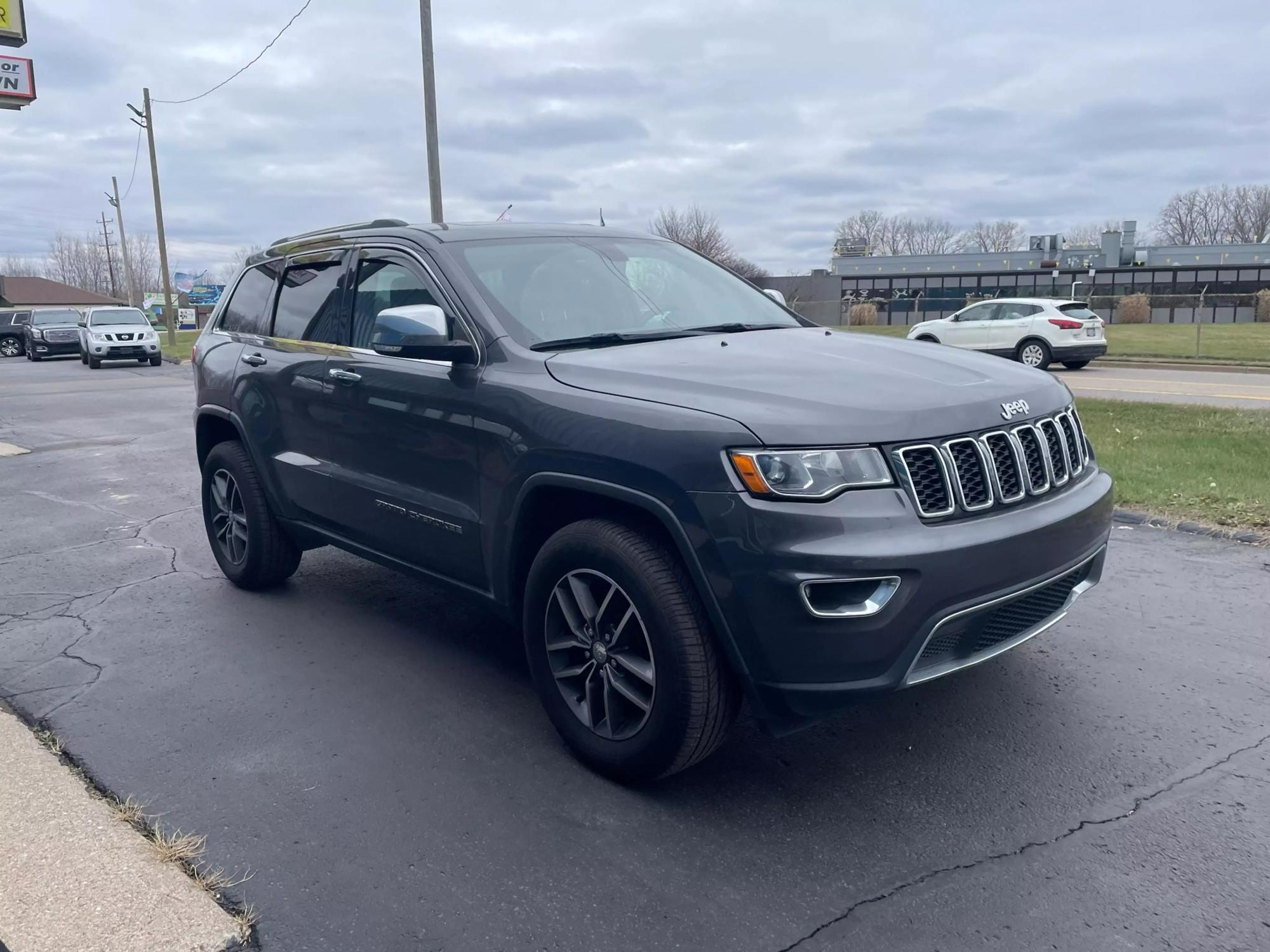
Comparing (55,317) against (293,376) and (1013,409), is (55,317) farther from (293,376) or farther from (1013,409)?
(1013,409)

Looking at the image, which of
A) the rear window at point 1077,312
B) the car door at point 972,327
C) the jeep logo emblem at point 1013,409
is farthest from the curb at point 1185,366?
the jeep logo emblem at point 1013,409

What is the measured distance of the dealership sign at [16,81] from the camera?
24422mm

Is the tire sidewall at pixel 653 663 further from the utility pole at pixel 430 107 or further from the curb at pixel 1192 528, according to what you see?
the utility pole at pixel 430 107

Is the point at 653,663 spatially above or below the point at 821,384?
below

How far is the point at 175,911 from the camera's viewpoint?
264 centimetres

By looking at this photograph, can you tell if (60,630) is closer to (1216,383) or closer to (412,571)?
(412,571)

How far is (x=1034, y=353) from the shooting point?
2219 centimetres

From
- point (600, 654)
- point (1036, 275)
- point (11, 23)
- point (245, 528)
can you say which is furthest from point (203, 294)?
point (600, 654)

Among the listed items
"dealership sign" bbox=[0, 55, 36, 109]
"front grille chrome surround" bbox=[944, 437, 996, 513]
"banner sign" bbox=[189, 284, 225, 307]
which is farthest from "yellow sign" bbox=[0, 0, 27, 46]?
"banner sign" bbox=[189, 284, 225, 307]

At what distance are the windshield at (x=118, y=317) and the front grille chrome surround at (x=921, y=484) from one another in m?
29.8

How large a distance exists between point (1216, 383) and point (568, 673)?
56.8 ft

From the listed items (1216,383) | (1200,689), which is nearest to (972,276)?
(1216,383)

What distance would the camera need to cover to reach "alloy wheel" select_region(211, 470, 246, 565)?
5398 mm

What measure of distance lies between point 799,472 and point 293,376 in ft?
9.37
